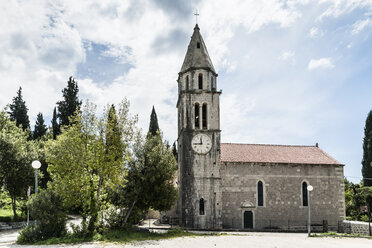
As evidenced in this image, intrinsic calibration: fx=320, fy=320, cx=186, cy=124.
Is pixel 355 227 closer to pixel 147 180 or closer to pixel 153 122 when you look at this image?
pixel 147 180

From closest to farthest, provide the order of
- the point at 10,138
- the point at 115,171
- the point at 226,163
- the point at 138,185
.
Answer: the point at 115,171 → the point at 138,185 → the point at 10,138 → the point at 226,163

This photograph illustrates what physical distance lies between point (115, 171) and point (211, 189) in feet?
42.2

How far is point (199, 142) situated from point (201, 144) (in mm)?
294

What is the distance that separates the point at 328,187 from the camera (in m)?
35.4

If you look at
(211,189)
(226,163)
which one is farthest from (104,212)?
(226,163)

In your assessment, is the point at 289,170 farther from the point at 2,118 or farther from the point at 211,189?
the point at 2,118

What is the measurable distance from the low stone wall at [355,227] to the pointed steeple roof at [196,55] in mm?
20572

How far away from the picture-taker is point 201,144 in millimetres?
33344

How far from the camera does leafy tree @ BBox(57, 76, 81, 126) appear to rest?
49.7 meters

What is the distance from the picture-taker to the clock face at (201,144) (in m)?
33.2

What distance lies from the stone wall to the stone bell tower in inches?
68.9

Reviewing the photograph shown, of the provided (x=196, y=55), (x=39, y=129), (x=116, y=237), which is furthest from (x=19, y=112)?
(x=116, y=237)

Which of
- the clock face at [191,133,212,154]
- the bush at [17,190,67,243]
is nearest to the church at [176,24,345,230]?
the clock face at [191,133,212,154]

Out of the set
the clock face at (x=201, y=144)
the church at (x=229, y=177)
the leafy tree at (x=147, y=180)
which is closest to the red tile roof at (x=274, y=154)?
the church at (x=229, y=177)
